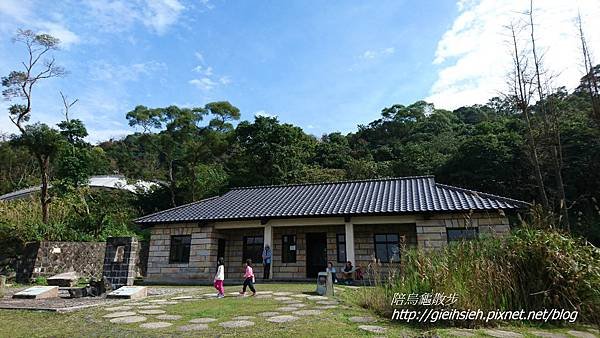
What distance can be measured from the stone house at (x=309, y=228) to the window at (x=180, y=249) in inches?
1.6

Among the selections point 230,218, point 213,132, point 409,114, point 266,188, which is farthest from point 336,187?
point 409,114

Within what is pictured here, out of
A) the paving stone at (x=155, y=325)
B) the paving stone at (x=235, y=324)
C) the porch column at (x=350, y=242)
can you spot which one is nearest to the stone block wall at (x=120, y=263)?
the paving stone at (x=155, y=325)

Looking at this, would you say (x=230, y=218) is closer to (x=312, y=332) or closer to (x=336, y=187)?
(x=336, y=187)

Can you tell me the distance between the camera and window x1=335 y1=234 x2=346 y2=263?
1426cm

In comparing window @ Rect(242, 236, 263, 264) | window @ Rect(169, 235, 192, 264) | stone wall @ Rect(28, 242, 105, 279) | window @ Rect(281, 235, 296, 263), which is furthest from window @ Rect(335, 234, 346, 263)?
stone wall @ Rect(28, 242, 105, 279)

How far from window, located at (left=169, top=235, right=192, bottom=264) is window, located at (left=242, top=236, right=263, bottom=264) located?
2339mm

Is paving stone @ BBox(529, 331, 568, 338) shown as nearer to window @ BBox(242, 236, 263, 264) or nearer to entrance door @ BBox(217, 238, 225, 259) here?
window @ BBox(242, 236, 263, 264)

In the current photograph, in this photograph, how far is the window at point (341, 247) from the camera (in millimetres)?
14261

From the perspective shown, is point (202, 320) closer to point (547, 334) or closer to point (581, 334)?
point (547, 334)

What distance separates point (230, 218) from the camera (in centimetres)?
1423

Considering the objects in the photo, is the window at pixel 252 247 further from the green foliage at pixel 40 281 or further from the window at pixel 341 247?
the green foliage at pixel 40 281

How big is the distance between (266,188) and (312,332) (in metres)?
14.7

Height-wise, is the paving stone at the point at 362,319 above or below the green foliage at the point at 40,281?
below

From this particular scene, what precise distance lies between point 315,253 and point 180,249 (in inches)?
219
